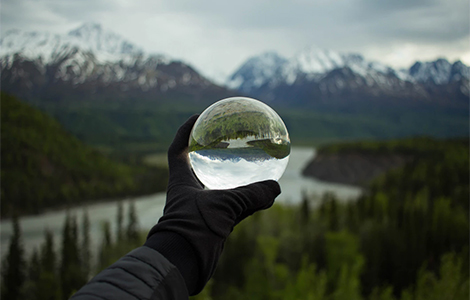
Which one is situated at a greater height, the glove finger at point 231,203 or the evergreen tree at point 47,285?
the glove finger at point 231,203

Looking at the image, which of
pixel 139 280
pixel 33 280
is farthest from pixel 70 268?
pixel 139 280

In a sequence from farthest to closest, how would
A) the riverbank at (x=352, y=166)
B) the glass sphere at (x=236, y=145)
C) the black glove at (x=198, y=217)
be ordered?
1. the riverbank at (x=352, y=166)
2. the glass sphere at (x=236, y=145)
3. the black glove at (x=198, y=217)

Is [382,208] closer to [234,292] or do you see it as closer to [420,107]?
[234,292]

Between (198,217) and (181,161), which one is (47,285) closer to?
(181,161)

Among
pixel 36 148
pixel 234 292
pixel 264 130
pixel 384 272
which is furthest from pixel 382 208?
pixel 36 148

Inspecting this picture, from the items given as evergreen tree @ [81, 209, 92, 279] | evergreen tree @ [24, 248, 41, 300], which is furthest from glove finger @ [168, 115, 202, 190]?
evergreen tree @ [81, 209, 92, 279]

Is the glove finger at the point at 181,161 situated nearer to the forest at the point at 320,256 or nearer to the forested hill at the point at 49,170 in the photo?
the forest at the point at 320,256

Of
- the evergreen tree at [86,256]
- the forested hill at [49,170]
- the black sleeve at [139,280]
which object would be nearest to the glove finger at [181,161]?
the black sleeve at [139,280]
